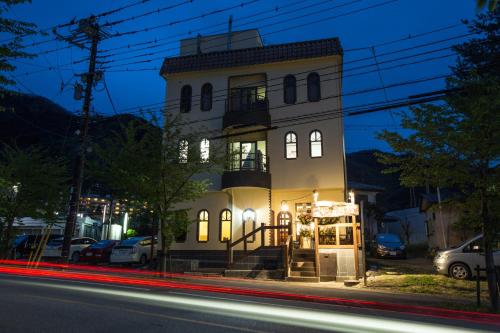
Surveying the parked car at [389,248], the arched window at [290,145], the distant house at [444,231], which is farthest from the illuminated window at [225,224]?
the distant house at [444,231]

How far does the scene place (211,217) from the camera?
23.2 metres

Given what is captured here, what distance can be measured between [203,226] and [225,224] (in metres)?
1.41

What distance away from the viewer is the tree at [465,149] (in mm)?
10844

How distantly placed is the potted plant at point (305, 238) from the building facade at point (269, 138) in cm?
119

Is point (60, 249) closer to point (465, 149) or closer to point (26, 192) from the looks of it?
point (26, 192)

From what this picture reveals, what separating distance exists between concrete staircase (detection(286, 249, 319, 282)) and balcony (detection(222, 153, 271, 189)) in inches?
187

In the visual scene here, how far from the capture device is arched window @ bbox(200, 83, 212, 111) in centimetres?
2503

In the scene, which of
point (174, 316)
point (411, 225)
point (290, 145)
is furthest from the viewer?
point (411, 225)

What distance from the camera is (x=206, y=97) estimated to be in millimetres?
25203

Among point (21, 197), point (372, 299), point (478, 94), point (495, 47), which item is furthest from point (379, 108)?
point (21, 197)

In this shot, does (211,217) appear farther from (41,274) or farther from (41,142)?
(41,142)

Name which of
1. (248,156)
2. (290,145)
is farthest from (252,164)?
(290,145)

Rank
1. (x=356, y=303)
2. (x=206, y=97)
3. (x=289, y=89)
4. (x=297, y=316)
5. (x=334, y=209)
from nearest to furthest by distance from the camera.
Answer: (x=297, y=316) → (x=356, y=303) → (x=334, y=209) → (x=289, y=89) → (x=206, y=97)

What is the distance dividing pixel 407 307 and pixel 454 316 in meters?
1.14
